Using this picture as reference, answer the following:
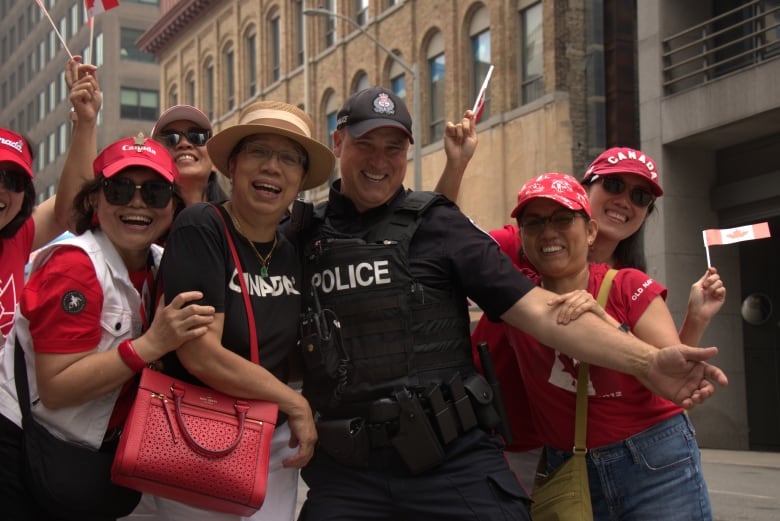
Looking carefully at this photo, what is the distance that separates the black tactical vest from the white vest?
66 centimetres

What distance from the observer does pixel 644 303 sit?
356 cm

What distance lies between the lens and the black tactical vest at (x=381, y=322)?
3516 millimetres

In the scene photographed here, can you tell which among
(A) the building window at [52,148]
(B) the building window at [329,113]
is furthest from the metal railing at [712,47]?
(A) the building window at [52,148]

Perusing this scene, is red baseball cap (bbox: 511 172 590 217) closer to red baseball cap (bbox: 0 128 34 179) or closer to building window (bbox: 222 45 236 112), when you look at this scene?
red baseball cap (bbox: 0 128 34 179)

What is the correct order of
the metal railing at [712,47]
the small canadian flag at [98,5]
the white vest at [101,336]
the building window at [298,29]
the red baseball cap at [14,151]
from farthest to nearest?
the building window at [298,29] < the metal railing at [712,47] < the small canadian flag at [98,5] < the red baseball cap at [14,151] < the white vest at [101,336]

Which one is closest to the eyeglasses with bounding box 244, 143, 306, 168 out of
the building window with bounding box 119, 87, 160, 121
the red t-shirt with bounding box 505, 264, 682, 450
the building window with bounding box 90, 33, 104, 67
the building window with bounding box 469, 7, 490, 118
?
the red t-shirt with bounding box 505, 264, 682, 450

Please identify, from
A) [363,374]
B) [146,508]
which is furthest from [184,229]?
[146,508]

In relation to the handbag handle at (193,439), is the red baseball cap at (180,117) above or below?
above

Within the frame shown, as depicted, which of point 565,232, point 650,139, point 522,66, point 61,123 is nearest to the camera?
point 565,232

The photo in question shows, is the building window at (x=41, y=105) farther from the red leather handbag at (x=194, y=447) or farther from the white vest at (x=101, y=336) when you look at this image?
the red leather handbag at (x=194, y=447)

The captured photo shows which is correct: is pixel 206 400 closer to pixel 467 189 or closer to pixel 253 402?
pixel 253 402

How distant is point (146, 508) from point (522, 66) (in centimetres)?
2049

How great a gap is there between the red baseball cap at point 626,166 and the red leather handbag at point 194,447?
1.88m

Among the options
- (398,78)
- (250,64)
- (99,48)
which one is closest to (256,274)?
(398,78)
